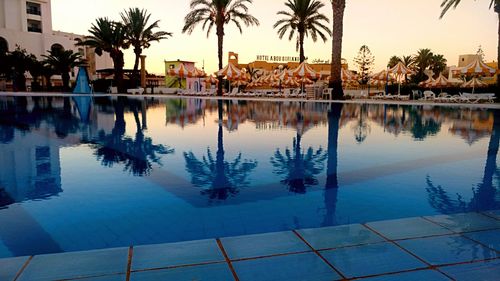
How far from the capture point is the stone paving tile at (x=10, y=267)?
2.43m

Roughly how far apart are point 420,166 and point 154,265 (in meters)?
5.41

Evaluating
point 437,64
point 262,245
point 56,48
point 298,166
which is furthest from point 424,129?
point 437,64

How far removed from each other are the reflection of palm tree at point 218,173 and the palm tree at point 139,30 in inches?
1368

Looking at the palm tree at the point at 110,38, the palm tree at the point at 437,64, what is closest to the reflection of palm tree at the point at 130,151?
the palm tree at the point at 110,38

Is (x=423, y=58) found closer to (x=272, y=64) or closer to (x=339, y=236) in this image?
(x=272, y=64)

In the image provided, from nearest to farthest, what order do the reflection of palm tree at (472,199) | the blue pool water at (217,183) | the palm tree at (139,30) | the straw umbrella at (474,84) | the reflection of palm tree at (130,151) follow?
1. the blue pool water at (217,183)
2. the reflection of palm tree at (472,199)
3. the reflection of palm tree at (130,151)
4. the straw umbrella at (474,84)
5. the palm tree at (139,30)

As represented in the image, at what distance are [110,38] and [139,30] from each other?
9.81 ft

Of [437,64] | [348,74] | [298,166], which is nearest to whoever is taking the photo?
[298,166]

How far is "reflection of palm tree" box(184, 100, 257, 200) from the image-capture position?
509 centimetres

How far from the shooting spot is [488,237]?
3107 mm

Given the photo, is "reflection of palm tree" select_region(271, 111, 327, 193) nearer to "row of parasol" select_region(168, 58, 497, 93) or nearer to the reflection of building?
the reflection of building

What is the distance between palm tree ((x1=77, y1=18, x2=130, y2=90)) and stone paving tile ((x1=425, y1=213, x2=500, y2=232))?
39.0 m

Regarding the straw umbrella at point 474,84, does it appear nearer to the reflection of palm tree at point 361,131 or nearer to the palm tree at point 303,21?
the palm tree at point 303,21

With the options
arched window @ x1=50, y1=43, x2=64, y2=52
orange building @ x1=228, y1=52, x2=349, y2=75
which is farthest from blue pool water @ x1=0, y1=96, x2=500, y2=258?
orange building @ x1=228, y1=52, x2=349, y2=75
